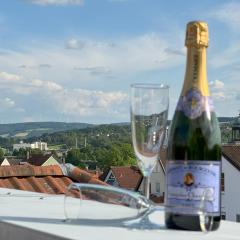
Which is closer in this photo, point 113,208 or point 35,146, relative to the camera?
point 113,208

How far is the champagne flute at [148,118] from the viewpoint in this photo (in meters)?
1.48

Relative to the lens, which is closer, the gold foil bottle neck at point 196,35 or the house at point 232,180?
the gold foil bottle neck at point 196,35

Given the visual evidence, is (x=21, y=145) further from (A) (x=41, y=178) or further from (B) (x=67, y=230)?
(B) (x=67, y=230)

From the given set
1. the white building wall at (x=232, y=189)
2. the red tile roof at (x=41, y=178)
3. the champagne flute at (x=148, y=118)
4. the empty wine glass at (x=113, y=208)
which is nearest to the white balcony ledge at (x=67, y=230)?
the empty wine glass at (x=113, y=208)

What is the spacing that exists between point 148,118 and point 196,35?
9.2 inches

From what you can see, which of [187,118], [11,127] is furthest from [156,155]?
[11,127]

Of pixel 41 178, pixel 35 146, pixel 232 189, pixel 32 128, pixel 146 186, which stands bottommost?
pixel 232 189

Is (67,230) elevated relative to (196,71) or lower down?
lower down

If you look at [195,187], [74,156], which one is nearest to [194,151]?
[195,187]

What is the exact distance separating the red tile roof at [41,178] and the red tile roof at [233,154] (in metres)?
25.8

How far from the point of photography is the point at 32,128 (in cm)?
12812

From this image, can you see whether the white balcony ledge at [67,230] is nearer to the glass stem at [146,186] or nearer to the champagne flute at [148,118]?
the glass stem at [146,186]

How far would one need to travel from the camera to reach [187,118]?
1.39m

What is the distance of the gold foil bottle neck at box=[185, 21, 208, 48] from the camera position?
1355 millimetres
